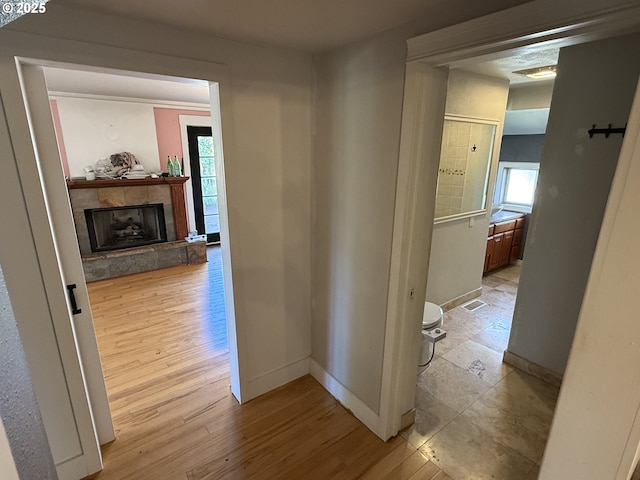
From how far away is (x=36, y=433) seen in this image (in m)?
0.62

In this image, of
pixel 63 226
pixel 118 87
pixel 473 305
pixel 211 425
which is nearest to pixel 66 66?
pixel 63 226

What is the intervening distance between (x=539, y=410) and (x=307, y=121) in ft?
8.21

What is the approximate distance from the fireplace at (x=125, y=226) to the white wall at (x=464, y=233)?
393 cm

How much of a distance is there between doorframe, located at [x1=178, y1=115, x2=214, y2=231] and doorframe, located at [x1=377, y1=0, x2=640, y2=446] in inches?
175

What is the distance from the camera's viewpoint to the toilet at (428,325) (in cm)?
235

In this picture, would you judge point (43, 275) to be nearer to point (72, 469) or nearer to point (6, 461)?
point (72, 469)

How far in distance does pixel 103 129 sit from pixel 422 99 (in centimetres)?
453

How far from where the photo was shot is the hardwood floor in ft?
6.02

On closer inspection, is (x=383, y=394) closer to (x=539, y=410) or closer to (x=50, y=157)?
(x=539, y=410)

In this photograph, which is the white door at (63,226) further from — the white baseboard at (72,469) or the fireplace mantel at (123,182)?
the fireplace mantel at (123,182)

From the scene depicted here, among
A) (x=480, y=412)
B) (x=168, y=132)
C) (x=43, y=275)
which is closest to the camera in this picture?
(x=43, y=275)

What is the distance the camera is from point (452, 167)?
3152 mm

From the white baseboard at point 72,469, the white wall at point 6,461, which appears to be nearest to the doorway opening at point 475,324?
the white baseboard at point 72,469

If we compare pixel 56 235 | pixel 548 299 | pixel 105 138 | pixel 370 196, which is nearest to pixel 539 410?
pixel 548 299
